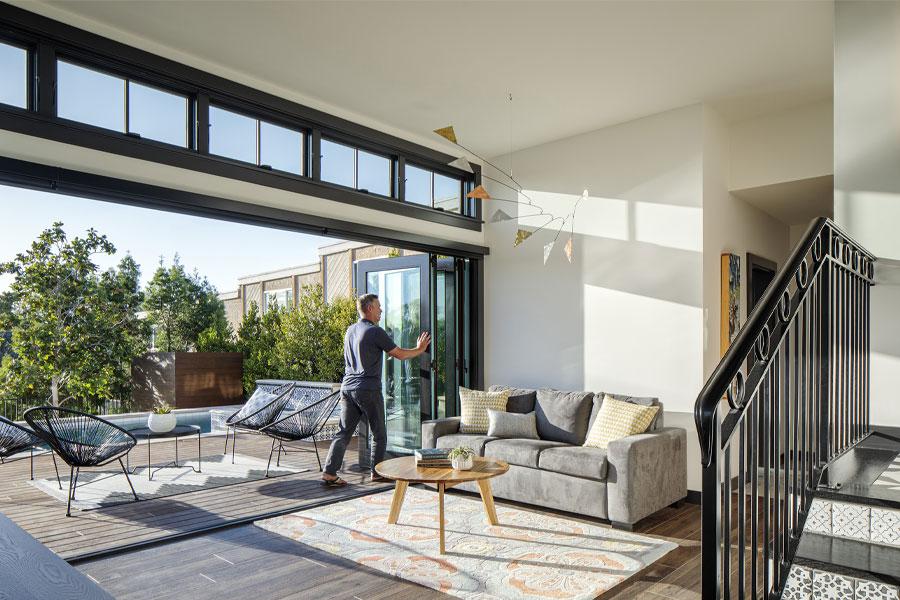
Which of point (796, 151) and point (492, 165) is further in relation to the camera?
point (492, 165)

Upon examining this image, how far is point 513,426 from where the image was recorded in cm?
530

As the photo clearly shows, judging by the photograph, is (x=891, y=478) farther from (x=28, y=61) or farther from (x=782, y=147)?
(x=28, y=61)

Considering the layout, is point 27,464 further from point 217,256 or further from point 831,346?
point 217,256

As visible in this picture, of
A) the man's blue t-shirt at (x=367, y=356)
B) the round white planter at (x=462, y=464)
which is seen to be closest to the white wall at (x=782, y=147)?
the man's blue t-shirt at (x=367, y=356)

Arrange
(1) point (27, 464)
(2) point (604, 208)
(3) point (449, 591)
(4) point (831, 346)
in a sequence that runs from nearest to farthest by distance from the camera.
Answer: (4) point (831, 346)
(3) point (449, 591)
(2) point (604, 208)
(1) point (27, 464)

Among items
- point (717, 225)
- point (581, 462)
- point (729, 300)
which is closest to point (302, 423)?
point (581, 462)

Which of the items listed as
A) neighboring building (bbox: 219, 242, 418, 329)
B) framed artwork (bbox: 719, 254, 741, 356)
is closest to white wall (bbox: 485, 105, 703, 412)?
framed artwork (bbox: 719, 254, 741, 356)

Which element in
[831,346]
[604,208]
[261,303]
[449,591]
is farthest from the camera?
[261,303]

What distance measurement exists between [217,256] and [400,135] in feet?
35.2

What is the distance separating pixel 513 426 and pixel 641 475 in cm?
128

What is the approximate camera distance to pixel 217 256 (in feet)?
50.0

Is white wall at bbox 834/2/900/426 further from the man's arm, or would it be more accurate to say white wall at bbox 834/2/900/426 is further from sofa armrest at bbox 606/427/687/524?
the man's arm

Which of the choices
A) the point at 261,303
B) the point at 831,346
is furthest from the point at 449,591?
the point at 261,303

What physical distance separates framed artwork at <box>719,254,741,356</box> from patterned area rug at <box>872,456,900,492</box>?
10.5 feet
